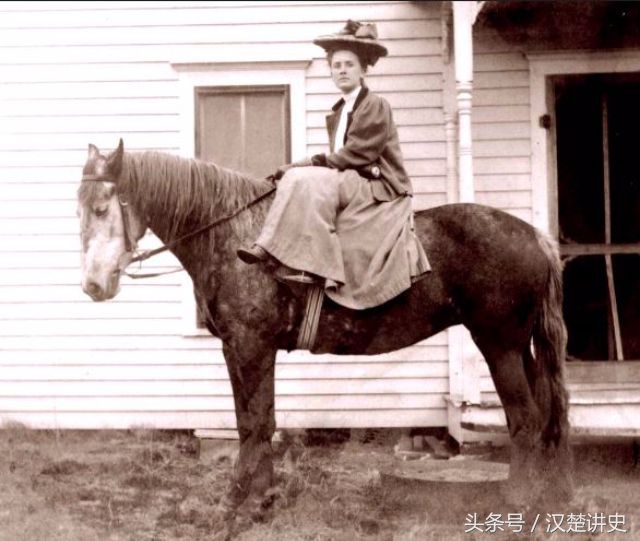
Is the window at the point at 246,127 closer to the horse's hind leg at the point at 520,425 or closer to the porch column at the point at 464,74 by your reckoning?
the porch column at the point at 464,74

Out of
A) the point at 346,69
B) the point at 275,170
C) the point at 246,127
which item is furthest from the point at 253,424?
the point at 246,127

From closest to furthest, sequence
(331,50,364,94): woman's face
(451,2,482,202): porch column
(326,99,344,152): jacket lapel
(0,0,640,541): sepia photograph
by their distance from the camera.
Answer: (331,50,364,94): woman's face, (326,99,344,152): jacket lapel, (451,2,482,202): porch column, (0,0,640,541): sepia photograph

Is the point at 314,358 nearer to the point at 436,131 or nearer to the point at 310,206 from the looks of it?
the point at 436,131

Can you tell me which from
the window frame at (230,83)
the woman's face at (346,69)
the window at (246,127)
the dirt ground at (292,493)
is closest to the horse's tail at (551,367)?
the dirt ground at (292,493)

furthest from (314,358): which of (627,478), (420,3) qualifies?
(420,3)

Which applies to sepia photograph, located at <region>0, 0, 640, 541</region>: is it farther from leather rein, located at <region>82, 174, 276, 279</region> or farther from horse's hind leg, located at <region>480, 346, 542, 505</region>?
leather rein, located at <region>82, 174, 276, 279</region>

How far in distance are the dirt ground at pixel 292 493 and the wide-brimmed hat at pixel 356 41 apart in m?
2.58

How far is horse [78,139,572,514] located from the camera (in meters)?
4.74

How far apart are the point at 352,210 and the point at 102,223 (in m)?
1.40

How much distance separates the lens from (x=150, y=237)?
7289mm

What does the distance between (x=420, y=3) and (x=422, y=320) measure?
11.2 ft

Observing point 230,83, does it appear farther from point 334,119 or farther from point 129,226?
point 129,226

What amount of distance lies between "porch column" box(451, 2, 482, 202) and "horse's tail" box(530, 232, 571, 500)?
137cm

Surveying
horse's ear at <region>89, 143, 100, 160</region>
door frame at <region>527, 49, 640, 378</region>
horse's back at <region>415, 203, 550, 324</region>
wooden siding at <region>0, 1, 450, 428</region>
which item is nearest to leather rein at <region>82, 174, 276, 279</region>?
horse's ear at <region>89, 143, 100, 160</region>
